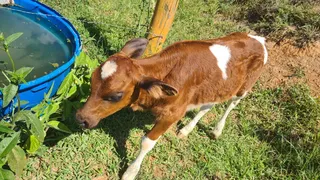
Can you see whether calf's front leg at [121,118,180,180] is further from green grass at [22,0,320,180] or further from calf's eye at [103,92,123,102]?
calf's eye at [103,92,123,102]

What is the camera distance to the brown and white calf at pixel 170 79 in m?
2.90

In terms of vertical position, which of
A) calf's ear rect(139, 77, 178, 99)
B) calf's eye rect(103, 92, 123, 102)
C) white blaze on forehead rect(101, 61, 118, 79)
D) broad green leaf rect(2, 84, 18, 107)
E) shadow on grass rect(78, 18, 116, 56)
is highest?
white blaze on forehead rect(101, 61, 118, 79)

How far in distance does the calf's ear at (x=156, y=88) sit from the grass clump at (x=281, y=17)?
359 cm

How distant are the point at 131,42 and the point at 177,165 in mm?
1483

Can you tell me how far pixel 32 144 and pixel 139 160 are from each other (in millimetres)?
1049

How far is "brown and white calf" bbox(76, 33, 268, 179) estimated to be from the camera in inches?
114

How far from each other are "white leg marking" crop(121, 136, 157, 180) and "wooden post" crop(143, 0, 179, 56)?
1397 mm

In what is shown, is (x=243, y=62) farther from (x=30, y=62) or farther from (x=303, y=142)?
(x=30, y=62)

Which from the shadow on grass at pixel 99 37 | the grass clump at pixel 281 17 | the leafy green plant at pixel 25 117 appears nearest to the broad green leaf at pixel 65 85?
the leafy green plant at pixel 25 117

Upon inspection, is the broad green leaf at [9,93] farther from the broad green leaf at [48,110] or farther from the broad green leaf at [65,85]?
the broad green leaf at [65,85]

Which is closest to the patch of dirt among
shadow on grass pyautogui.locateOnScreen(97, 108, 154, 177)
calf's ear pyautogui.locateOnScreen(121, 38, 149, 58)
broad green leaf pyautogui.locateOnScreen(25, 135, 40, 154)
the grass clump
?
the grass clump

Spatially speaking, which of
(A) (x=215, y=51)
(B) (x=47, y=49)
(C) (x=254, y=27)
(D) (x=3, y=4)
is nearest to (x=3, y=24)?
(D) (x=3, y=4)

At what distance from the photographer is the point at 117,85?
2865mm

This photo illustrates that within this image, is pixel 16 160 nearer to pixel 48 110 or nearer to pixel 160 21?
pixel 48 110
